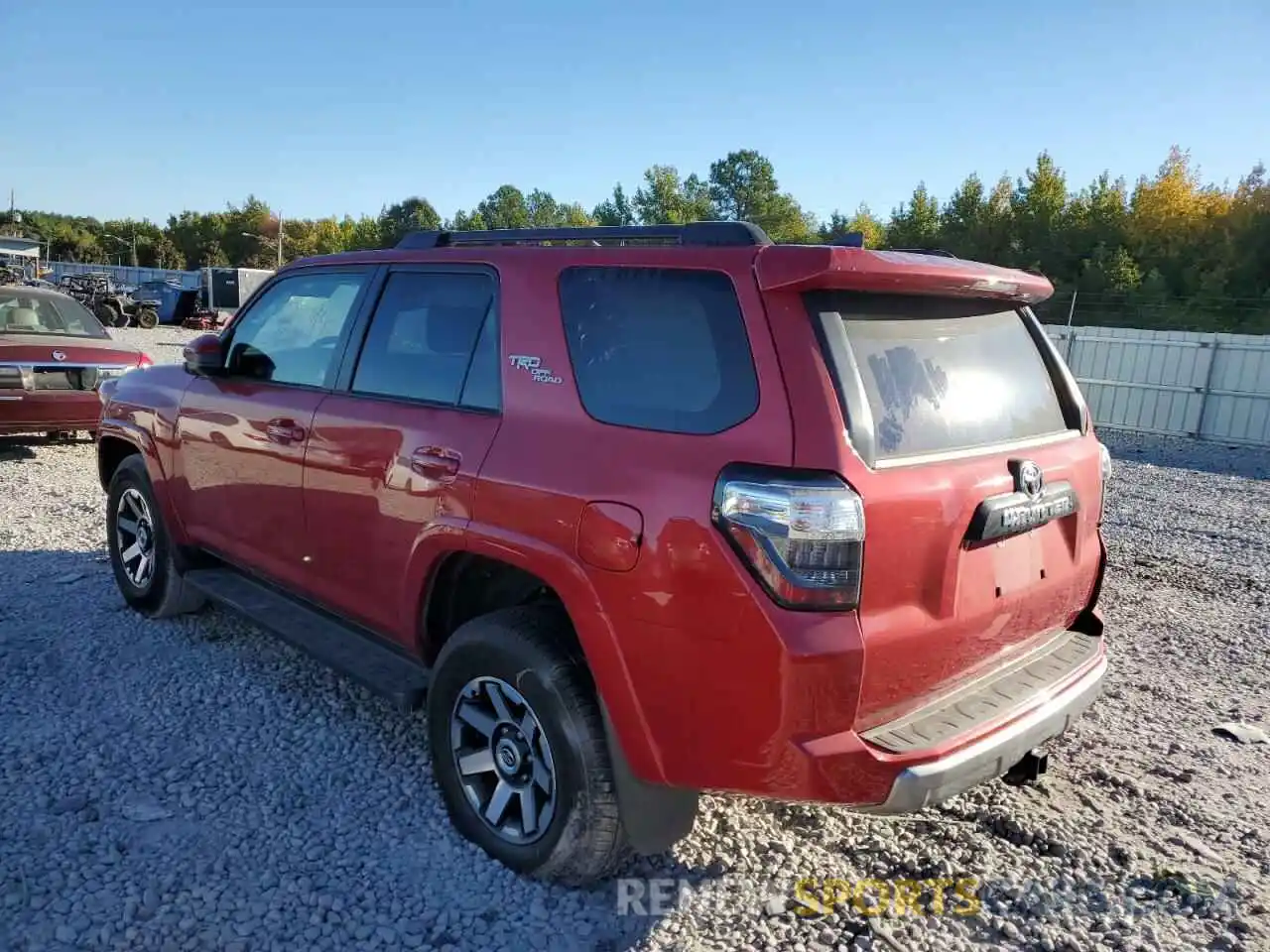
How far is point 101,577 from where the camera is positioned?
557cm

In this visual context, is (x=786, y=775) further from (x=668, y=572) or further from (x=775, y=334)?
(x=775, y=334)

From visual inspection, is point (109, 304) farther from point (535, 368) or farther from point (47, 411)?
point (535, 368)

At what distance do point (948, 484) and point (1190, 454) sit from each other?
1341 cm

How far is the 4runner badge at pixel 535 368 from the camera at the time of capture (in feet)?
8.93

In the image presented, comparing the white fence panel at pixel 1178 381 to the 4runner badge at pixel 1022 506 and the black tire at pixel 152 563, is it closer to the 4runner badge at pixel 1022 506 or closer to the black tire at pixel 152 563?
the 4runner badge at pixel 1022 506

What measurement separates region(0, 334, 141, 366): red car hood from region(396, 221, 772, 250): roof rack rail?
658cm

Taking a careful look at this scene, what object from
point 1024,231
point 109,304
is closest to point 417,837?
point 109,304

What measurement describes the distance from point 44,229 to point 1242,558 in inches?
4489

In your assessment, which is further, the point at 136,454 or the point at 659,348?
the point at 136,454

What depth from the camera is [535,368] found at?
2.77 meters

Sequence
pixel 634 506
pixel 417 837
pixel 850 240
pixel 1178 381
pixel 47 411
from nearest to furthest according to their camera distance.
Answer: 1. pixel 634 506
2. pixel 850 240
3. pixel 417 837
4. pixel 47 411
5. pixel 1178 381

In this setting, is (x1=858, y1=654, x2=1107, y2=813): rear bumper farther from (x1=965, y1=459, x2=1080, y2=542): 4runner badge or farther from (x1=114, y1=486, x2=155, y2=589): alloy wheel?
(x1=114, y1=486, x2=155, y2=589): alloy wheel

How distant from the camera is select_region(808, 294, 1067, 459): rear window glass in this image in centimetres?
236

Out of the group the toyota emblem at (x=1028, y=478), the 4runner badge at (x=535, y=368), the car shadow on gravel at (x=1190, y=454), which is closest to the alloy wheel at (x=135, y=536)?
the 4runner badge at (x=535, y=368)
